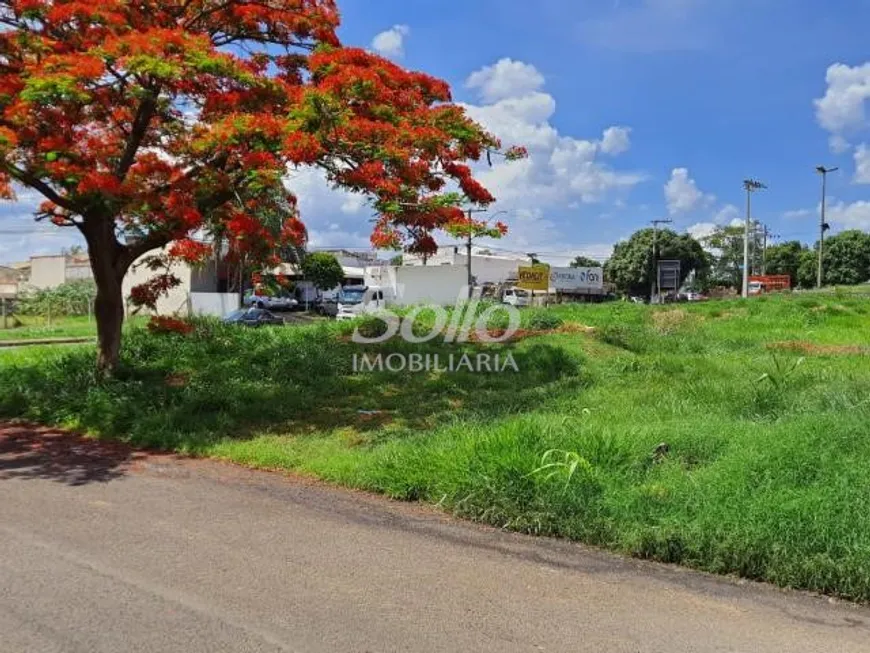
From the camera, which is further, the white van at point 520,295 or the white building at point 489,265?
the white building at point 489,265

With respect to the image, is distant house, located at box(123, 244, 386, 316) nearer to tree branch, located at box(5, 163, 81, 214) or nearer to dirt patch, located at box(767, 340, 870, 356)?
tree branch, located at box(5, 163, 81, 214)

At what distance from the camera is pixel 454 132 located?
9.80m

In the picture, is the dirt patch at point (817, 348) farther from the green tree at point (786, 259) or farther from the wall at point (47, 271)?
the green tree at point (786, 259)

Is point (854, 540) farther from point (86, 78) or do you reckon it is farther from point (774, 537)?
point (86, 78)

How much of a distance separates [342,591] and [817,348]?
14.3 m

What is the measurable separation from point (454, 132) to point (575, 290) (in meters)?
60.5

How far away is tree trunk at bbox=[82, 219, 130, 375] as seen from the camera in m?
11.3

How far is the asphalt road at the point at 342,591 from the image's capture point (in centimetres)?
381

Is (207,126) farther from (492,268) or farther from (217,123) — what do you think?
(492,268)

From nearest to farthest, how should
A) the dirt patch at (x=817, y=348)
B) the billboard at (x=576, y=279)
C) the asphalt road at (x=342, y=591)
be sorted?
the asphalt road at (x=342, y=591), the dirt patch at (x=817, y=348), the billboard at (x=576, y=279)

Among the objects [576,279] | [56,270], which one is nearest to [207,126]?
[56,270]

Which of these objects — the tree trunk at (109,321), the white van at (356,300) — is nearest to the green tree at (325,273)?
the white van at (356,300)

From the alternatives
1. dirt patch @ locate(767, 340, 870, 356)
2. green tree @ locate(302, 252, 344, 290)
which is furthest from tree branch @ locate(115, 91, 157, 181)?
green tree @ locate(302, 252, 344, 290)

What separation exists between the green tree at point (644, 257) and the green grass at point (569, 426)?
60937mm
